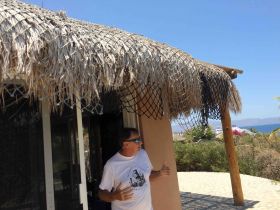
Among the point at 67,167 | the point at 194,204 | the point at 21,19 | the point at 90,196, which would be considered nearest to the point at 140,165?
the point at 67,167

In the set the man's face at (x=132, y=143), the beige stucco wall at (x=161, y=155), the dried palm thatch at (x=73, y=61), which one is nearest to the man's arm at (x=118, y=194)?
the man's face at (x=132, y=143)

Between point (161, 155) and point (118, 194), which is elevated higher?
point (161, 155)

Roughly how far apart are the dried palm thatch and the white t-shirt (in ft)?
2.41

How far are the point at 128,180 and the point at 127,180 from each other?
0.01m

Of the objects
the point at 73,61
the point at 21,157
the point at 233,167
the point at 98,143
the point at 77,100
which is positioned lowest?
the point at 233,167

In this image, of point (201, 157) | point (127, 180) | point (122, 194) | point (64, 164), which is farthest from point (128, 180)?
point (201, 157)

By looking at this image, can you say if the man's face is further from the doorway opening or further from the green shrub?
the green shrub

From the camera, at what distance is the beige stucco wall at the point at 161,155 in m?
6.29

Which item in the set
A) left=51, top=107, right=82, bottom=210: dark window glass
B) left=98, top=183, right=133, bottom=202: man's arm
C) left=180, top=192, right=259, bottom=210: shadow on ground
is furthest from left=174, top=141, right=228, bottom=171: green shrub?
left=98, top=183, right=133, bottom=202: man's arm

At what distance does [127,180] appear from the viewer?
4.20 metres

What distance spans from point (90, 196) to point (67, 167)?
1782 mm

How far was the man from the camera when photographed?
4.12m

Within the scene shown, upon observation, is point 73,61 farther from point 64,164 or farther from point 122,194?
point 64,164

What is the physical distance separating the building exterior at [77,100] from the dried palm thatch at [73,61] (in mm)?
10
